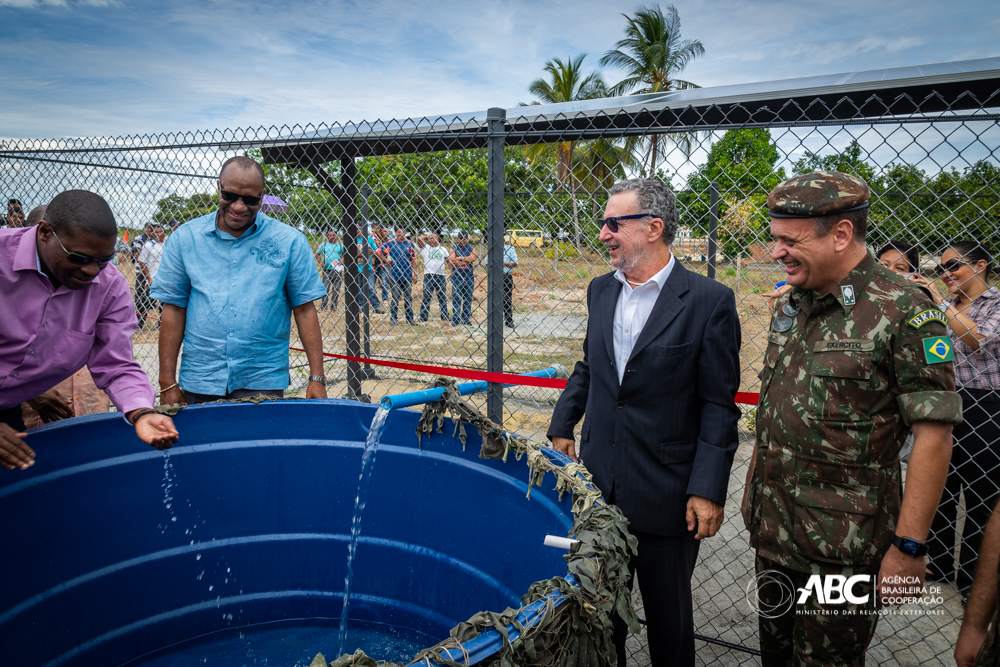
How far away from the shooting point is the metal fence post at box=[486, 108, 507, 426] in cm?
306

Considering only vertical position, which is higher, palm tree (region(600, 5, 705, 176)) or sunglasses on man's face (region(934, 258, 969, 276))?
palm tree (region(600, 5, 705, 176))

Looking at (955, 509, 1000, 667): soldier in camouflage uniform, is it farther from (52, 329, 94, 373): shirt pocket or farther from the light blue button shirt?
(52, 329, 94, 373): shirt pocket

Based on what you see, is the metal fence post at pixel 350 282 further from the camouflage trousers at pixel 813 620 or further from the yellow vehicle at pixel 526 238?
the camouflage trousers at pixel 813 620

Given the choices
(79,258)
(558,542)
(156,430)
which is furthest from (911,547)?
(79,258)

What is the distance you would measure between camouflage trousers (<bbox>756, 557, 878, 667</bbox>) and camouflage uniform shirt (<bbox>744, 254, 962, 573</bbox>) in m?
0.09

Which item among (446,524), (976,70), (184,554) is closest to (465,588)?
(446,524)

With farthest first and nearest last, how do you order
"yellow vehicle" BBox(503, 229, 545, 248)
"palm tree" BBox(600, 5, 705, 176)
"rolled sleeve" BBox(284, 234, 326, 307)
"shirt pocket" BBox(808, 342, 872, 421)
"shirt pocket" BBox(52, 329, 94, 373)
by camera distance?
1. "palm tree" BBox(600, 5, 705, 176)
2. "yellow vehicle" BBox(503, 229, 545, 248)
3. "rolled sleeve" BBox(284, 234, 326, 307)
4. "shirt pocket" BBox(52, 329, 94, 373)
5. "shirt pocket" BBox(808, 342, 872, 421)

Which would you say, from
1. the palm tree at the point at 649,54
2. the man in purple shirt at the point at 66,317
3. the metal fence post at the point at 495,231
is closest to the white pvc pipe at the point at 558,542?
the metal fence post at the point at 495,231

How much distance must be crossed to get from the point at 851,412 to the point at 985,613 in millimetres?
580

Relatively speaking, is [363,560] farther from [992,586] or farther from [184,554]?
[992,586]

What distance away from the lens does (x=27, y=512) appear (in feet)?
7.48

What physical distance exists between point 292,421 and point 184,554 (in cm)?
79

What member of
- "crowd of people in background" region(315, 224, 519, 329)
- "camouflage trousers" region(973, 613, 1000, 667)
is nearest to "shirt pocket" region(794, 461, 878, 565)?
"camouflage trousers" region(973, 613, 1000, 667)

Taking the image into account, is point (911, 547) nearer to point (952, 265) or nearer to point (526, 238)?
point (952, 265)
